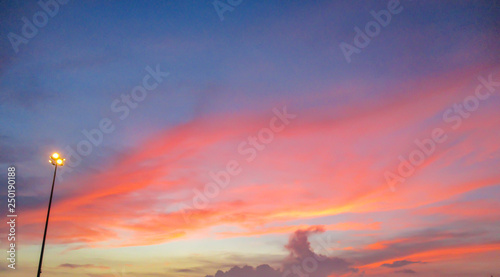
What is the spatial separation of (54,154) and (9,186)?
3.18 m

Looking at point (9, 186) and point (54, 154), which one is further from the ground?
point (54, 154)

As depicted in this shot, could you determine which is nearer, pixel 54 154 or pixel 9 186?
pixel 9 186

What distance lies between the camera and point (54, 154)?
21.6 m

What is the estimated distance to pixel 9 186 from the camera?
66.6 ft
